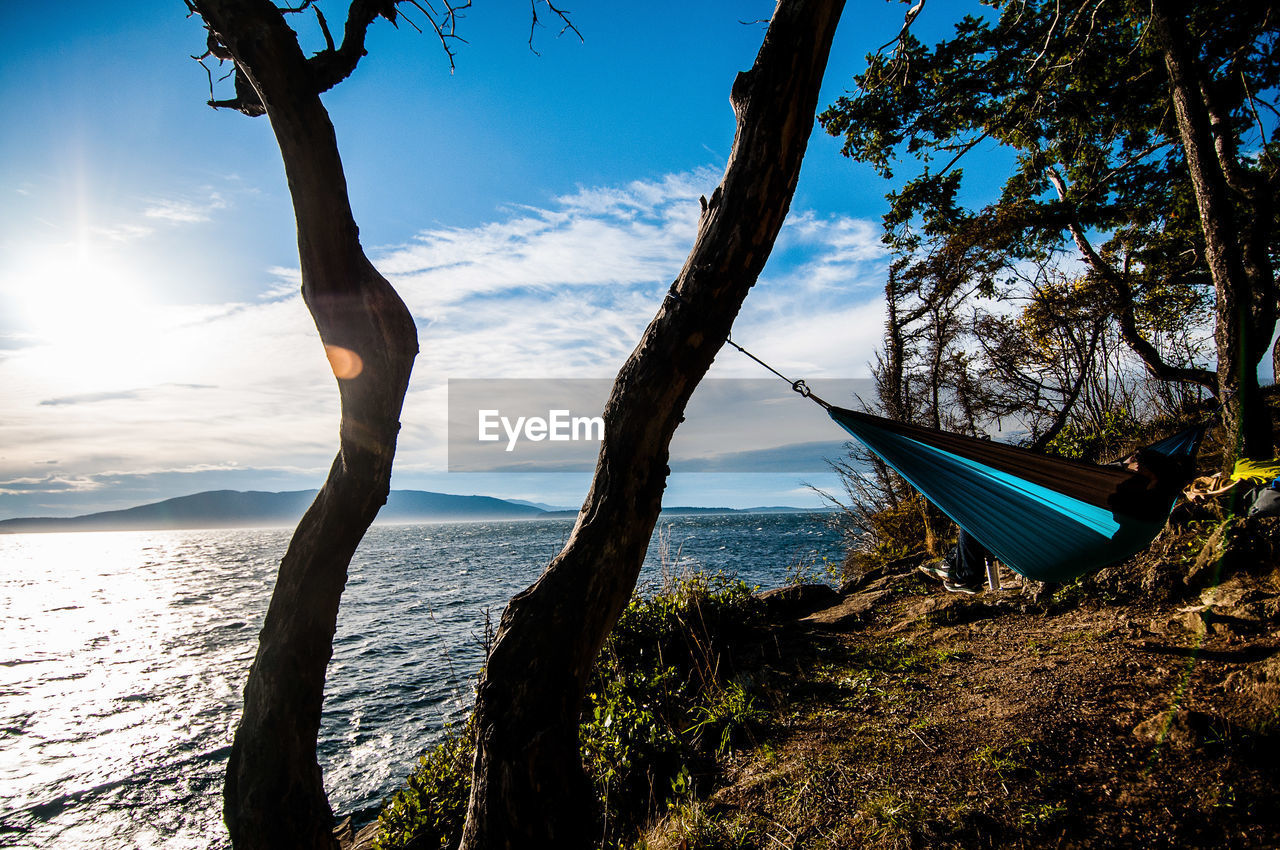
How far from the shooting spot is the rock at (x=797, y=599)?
4.82 metres

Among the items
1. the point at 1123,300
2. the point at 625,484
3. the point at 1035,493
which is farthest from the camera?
the point at 1123,300

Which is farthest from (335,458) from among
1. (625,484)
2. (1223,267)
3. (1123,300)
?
(1123,300)

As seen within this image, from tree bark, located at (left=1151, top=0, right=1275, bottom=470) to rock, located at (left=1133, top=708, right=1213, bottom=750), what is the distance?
79.7 inches

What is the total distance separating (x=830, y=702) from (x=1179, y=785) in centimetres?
137

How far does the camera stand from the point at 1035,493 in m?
2.34

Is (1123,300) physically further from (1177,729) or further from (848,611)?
(1177,729)

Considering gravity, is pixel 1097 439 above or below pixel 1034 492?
above

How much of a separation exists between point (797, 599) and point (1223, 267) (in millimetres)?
3572

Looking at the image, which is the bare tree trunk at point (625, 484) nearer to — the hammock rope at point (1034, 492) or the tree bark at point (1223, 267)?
the hammock rope at point (1034, 492)

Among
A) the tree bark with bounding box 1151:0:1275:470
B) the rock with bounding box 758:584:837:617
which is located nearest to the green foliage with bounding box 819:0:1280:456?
the tree bark with bounding box 1151:0:1275:470

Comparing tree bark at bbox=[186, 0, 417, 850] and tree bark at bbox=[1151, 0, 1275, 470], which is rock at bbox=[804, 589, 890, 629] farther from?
tree bark at bbox=[186, 0, 417, 850]

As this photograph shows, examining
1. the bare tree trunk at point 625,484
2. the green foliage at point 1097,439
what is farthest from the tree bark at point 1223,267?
the green foliage at point 1097,439

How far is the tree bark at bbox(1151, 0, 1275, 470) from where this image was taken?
3070mm

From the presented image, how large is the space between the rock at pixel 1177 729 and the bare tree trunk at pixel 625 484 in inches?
71.2
